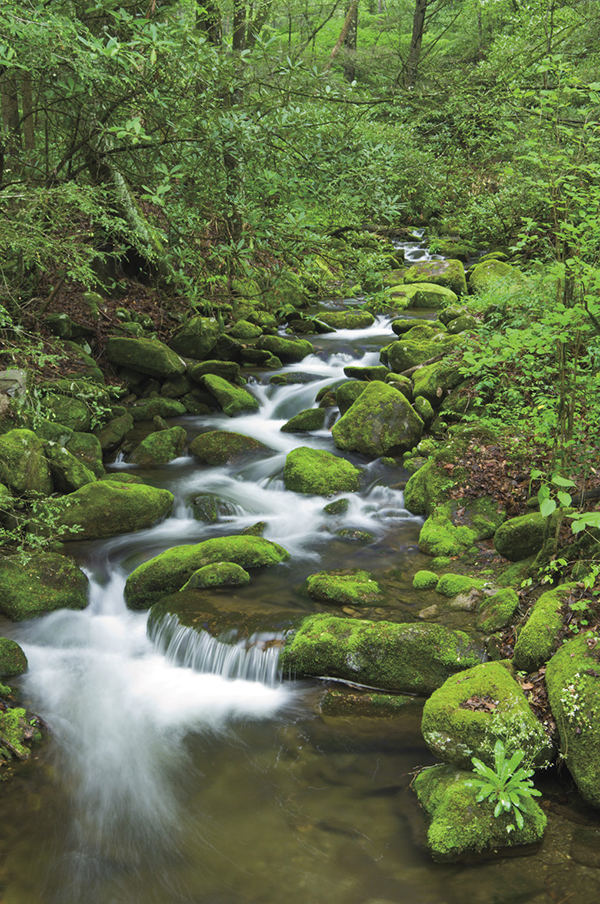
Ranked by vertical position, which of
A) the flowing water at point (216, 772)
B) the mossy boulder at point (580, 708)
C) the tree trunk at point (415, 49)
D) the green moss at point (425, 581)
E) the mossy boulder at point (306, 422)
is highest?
the tree trunk at point (415, 49)

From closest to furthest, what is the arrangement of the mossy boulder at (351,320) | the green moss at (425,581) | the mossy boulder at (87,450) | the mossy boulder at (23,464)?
the green moss at (425,581) < the mossy boulder at (23,464) < the mossy boulder at (87,450) < the mossy boulder at (351,320)

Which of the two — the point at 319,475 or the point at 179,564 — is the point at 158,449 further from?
the point at 179,564

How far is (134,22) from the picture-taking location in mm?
4879

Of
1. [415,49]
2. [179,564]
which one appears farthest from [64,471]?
[415,49]

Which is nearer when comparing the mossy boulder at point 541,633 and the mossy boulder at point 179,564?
the mossy boulder at point 541,633

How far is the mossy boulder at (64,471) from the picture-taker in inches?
327

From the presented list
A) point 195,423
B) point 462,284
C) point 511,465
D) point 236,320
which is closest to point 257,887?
point 511,465

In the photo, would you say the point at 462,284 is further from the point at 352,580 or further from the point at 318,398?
the point at 352,580

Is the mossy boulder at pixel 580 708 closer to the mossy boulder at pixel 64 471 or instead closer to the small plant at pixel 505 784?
the small plant at pixel 505 784

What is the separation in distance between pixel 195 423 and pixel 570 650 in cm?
859

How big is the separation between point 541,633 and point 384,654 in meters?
1.31

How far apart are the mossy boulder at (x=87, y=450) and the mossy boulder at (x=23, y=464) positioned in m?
0.98

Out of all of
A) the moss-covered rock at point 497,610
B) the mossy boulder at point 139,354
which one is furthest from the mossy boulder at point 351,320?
the moss-covered rock at point 497,610

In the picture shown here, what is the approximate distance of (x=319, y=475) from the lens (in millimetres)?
9359
